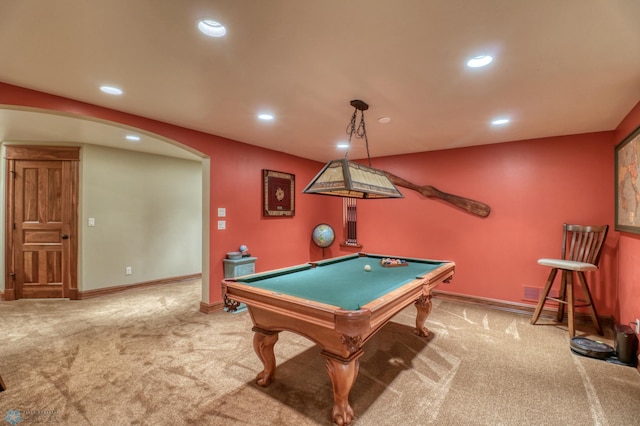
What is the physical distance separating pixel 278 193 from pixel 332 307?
3.39m

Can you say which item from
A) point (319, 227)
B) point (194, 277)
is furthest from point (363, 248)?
point (194, 277)

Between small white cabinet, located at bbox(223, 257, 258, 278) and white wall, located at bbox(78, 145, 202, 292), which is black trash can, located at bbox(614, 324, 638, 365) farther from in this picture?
white wall, located at bbox(78, 145, 202, 292)

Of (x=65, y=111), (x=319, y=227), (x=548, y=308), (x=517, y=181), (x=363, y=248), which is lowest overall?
(x=548, y=308)

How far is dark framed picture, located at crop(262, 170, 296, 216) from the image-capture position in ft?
14.9

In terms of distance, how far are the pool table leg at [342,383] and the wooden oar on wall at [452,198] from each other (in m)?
3.34

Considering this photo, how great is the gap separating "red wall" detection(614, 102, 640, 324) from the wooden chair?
0.20m

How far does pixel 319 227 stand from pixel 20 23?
14.1ft

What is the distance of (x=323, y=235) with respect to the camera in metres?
5.25

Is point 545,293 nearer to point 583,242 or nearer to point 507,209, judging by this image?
point 583,242

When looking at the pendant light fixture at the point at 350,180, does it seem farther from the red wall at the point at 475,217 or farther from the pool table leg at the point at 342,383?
the red wall at the point at 475,217

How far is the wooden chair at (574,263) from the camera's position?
10.2 ft

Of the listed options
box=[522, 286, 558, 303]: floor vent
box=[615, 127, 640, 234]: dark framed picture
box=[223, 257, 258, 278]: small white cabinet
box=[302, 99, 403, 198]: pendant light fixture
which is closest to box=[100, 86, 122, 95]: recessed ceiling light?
box=[302, 99, 403, 198]: pendant light fixture

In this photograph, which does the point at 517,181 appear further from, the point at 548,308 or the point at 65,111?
the point at 65,111

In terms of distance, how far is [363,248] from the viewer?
5.42 meters
